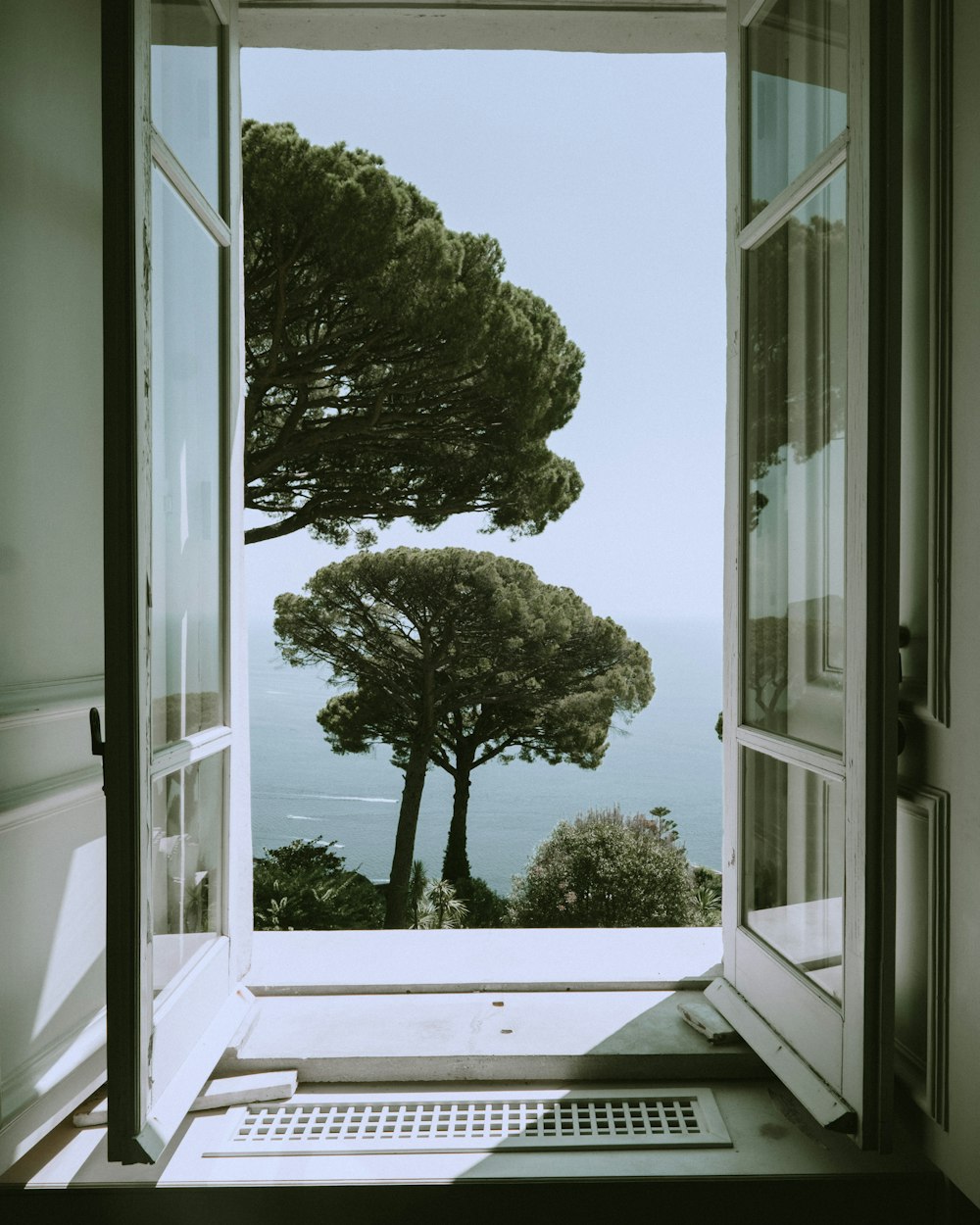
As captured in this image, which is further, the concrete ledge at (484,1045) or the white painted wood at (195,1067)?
the concrete ledge at (484,1045)

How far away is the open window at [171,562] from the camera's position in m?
1.24

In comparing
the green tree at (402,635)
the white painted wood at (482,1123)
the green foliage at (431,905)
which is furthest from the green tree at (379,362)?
the white painted wood at (482,1123)

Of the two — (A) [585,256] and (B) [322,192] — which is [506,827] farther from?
(A) [585,256]

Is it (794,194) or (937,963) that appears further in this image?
(794,194)

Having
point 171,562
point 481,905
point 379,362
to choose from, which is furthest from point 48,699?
point 481,905

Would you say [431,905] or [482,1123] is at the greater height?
[482,1123]

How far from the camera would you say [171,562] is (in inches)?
60.3

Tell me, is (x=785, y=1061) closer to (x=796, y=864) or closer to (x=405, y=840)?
(x=796, y=864)

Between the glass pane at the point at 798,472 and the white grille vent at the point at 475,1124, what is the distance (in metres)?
0.70

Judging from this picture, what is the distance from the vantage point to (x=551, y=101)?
43.6 feet

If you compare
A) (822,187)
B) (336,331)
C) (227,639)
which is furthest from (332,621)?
(822,187)

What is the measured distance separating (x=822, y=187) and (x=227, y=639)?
1.38m

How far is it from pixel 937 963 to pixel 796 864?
31 cm

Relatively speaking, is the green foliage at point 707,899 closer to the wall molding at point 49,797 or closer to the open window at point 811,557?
the open window at point 811,557
